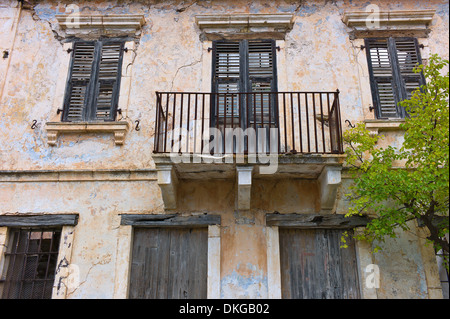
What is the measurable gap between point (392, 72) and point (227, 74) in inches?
104

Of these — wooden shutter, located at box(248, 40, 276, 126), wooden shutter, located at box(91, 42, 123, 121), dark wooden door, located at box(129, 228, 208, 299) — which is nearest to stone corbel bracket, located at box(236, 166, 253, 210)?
dark wooden door, located at box(129, 228, 208, 299)

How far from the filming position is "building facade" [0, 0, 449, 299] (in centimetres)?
575

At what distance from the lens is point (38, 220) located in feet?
19.7

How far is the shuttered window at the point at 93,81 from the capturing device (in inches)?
263

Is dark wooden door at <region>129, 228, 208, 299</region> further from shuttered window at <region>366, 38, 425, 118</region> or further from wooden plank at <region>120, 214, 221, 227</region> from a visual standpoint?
shuttered window at <region>366, 38, 425, 118</region>

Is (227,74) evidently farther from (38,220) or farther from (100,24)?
(38,220)

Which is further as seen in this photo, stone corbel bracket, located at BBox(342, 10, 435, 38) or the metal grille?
stone corbel bracket, located at BBox(342, 10, 435, 38)

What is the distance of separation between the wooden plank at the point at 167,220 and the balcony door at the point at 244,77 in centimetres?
150

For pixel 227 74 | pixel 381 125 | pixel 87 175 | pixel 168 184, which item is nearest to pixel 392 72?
pixel 381 125

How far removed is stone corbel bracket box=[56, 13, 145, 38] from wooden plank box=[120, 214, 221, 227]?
310cm

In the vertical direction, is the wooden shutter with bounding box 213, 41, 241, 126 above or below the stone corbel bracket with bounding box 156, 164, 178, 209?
above
